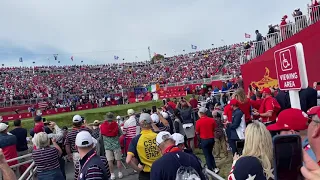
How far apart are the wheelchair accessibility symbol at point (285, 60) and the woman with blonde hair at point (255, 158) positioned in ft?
4.84

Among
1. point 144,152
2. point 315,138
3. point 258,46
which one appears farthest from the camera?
point 258,46

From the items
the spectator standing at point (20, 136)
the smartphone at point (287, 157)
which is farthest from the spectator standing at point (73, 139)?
the smartphone at point (287, 157)

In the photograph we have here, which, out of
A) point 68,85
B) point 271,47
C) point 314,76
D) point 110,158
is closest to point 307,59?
point 314,76

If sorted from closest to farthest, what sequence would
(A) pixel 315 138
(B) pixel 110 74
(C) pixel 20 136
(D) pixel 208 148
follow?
(A) pixel 315 138 < (D) pixel 208 148 < (C) pixel 20 136 < (B) pixel 110 74

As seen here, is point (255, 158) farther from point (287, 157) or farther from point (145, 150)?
point (145, 150)

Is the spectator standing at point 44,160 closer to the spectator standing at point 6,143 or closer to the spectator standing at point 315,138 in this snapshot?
the spectator standing at point 6,143

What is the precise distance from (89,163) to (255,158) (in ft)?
5.69

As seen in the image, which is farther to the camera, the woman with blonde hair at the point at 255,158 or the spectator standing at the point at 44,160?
the spectator standing at the point at 44,160

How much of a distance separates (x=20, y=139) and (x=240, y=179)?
706 centimetres

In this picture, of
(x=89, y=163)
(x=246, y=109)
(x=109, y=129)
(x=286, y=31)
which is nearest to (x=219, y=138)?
(x=246, y=109)

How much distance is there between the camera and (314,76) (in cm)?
1324

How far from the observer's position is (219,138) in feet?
33.1

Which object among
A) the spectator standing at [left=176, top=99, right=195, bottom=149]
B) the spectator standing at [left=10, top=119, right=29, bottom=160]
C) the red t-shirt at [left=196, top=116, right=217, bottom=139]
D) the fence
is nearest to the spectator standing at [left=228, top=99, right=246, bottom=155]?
the red t-shirt at [left=196, top=116, right=217, bottom=139]

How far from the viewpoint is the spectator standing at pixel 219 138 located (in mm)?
9852
